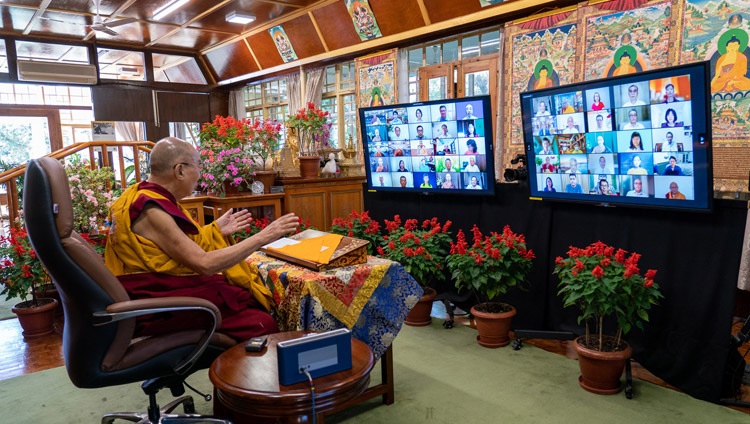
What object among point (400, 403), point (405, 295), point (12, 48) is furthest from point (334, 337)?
point (12, 48)

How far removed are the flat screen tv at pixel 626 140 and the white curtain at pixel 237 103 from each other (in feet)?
28.5

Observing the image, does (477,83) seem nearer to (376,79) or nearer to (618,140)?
(376,79)

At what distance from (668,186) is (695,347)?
31.7 inches

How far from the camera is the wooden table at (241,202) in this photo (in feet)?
14.9

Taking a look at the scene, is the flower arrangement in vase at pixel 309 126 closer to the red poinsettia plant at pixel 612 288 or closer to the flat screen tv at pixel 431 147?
the flat screen tv at pixel 431 147

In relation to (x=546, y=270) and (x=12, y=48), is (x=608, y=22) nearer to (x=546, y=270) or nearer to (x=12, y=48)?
Answer: (x=546, y=270)

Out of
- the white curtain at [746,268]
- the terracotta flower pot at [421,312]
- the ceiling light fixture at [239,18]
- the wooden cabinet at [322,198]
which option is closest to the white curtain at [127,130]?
the ceiling light fixture at [239,18]

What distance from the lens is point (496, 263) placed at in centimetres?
317

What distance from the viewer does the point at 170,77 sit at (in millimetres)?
10688

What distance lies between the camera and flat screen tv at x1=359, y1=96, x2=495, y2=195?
3.58m

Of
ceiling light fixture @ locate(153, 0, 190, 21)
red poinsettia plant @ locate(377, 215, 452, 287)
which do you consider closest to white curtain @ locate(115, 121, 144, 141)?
ceiling light fixture @ locate(153, 0, 190, 21)

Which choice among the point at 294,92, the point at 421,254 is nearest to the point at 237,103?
the point at 294,92

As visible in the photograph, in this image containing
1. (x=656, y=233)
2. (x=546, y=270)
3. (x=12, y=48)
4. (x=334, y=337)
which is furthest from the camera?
(x=12, y=48)

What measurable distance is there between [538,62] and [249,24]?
206 inches
